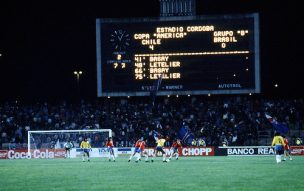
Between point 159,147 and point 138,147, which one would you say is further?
point 159,147

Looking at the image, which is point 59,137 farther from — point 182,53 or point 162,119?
point 182,53

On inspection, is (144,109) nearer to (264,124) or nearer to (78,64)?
(264,124)

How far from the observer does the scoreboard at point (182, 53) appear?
46.2 metres

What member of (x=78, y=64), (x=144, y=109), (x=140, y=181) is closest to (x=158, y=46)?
(x=144, y=109)

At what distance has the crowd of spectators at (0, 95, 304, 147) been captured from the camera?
5316 cm

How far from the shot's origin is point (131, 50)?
46844 millimetres

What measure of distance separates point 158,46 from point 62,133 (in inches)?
468

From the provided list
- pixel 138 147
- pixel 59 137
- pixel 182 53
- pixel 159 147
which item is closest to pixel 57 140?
pixel 59 137

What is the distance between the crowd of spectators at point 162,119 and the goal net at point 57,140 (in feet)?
1.53

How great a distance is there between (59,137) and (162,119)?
30.4ft

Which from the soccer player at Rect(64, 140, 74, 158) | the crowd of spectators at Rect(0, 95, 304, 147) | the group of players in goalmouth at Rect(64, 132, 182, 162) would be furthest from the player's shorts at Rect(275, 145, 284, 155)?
the soccer player at Rect(64, 140, 74, 158)

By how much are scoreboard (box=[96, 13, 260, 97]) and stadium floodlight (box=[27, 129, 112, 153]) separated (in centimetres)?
710

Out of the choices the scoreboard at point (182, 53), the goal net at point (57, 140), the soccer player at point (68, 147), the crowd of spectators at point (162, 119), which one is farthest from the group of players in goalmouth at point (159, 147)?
the scoreboard at point (182, 53)

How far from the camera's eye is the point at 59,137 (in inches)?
2060
